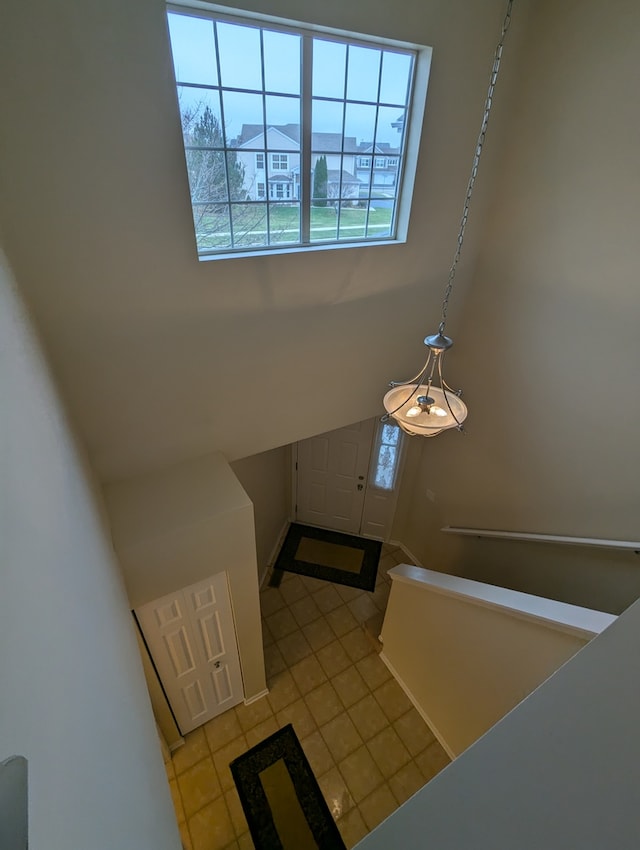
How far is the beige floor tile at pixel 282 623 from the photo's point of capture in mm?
4133

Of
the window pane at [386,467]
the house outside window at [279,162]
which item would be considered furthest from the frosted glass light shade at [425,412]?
the window pane at [386,467]

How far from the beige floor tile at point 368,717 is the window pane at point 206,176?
406 cm

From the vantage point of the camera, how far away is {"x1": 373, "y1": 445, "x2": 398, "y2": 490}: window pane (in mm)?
4824

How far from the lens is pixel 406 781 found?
3.10m

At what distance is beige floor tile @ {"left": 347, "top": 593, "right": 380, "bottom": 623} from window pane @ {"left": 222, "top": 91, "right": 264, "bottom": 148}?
424 centimetres

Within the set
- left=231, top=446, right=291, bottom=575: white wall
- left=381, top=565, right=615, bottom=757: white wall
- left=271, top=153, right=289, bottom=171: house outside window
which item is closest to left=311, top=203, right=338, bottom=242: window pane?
left=271, top=153, right=289, bottom=171: house outside window

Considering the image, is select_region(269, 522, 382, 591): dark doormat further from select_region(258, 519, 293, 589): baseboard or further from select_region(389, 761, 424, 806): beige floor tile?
select_region(389, 761, 424, 806): beige floor tile

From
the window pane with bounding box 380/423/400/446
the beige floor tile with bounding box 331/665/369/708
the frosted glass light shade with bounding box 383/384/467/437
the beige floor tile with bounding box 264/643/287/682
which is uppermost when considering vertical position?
the frosted glass light shade with bounding box 383/384/467/437

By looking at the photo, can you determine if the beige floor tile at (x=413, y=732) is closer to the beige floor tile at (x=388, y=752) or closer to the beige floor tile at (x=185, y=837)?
the beige floor tile at (x=388, y=752)

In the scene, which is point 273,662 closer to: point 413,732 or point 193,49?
point 413,732

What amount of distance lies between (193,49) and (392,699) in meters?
4.76

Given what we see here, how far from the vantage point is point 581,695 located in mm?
788

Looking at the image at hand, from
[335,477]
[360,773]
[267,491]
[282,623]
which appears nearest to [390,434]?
[335,477]

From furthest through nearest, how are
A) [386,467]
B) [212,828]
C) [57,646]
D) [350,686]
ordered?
[386,467], [350,686], [212,828], [57,646]
